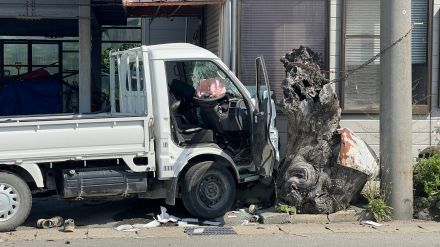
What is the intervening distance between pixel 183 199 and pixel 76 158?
159cm

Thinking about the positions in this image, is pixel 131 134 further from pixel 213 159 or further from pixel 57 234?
pixel 57 234

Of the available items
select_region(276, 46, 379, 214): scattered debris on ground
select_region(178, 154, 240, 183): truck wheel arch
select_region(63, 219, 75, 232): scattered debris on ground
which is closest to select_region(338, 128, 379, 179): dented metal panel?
select_region(276, 46, 379, 214): scattered debris on ground

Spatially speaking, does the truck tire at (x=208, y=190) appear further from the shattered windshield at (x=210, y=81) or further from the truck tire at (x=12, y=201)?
the truck tire at (x=12, y=201)

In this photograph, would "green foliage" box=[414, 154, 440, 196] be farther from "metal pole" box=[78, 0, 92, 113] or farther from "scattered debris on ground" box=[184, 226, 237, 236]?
"metal pole" box=[78, 0, 92, 113]

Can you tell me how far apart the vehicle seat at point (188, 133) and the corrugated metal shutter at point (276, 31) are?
94.5 inches

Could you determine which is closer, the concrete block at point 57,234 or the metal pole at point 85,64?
the concrete block at point 57,234

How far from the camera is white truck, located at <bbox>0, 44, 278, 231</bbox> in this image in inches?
320

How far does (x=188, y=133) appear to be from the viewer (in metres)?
8.80

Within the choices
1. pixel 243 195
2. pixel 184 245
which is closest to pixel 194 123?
pixel 243 195

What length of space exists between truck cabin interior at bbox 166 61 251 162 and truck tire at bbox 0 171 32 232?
2121 millimetres

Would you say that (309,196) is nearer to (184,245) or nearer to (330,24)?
(184,245)

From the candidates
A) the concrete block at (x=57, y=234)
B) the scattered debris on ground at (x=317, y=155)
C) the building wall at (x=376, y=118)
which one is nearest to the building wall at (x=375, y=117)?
the building wall at (x=376, y=118)

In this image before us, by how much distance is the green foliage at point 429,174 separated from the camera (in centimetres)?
919

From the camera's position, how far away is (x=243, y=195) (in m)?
9.66
